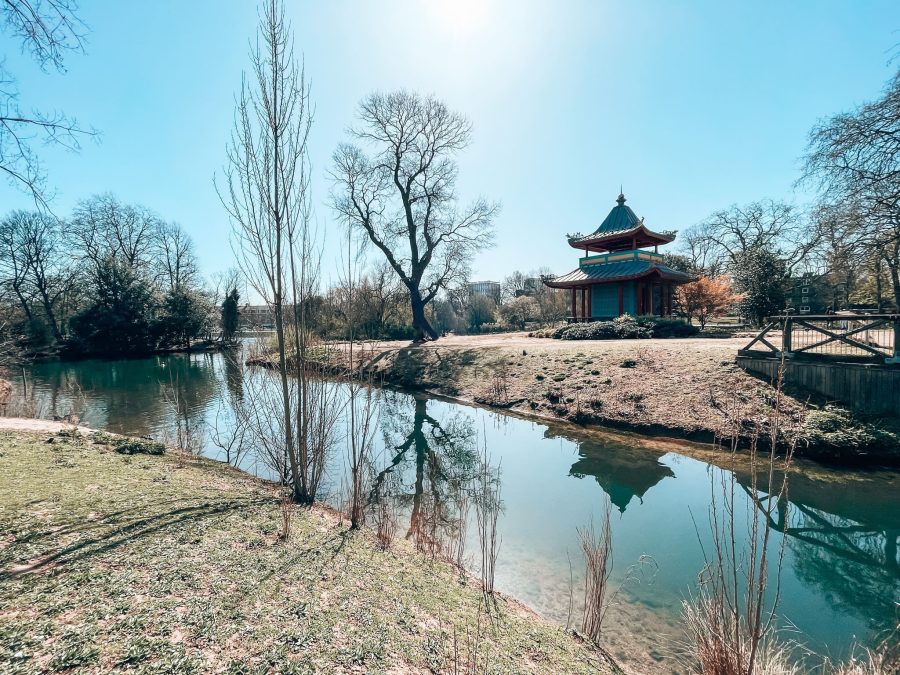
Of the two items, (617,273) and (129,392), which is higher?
(617,273)

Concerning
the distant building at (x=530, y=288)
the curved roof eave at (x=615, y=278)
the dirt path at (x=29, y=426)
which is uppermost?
the distant building at (x=530, y=288)

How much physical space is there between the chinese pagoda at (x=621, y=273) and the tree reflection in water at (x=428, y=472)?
1400cm

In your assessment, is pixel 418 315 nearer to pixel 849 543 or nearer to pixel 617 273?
pixel 617 273

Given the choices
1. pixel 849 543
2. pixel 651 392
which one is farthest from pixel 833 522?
pixel 651 392

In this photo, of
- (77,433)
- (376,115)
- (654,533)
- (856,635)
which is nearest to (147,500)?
(77,433)

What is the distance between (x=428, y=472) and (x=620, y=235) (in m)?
19.8

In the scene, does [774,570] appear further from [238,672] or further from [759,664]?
[238,672]

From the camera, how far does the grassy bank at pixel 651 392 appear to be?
7504 mm

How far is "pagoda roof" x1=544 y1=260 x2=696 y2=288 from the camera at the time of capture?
20.7 m

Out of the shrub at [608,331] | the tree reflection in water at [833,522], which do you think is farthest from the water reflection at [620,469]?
the shrub at [608,331]

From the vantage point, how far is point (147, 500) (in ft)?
12.8

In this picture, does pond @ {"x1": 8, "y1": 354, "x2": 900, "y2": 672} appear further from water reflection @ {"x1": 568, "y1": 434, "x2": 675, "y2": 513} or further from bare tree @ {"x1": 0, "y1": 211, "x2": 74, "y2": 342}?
bare tree @ {"x1": 0, "y1": 211, "x2": 74, "y2": 342}

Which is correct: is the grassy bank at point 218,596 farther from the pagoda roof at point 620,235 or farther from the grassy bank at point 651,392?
the pagoda roof at point 620,235

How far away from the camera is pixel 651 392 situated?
35.1 ft
